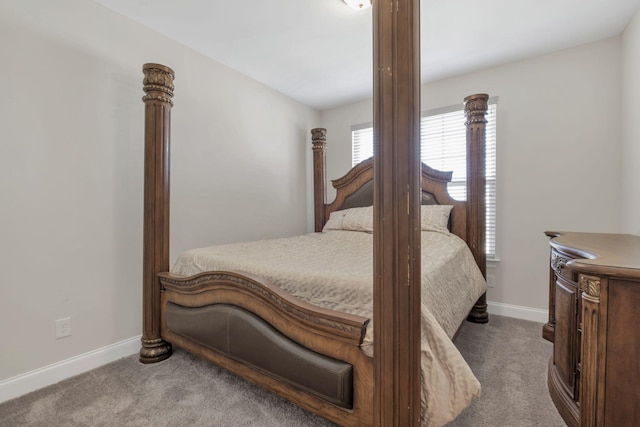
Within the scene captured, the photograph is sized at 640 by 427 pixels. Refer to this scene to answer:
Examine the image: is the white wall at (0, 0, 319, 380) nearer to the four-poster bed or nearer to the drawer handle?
the four-poster bed

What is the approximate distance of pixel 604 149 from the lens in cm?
239

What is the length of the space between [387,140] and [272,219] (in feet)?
8.53

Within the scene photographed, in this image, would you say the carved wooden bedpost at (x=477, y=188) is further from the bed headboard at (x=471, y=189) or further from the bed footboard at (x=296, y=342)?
the bed footboard at (x=296, y=342)

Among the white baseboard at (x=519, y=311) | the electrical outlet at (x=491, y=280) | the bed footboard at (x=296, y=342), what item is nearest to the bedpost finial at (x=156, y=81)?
the bed footboard at (x=296, y=342)

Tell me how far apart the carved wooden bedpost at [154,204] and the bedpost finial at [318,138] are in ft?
6.01

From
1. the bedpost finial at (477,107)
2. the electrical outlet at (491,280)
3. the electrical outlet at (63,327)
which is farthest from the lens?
the electrical outlet at (491,280)

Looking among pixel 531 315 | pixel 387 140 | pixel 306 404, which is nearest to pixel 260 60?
pixel 387 140

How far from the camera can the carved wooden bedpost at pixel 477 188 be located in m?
2.58

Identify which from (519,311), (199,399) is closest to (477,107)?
(519,311)

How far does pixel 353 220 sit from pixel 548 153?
1.82 m

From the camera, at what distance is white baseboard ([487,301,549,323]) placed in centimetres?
262

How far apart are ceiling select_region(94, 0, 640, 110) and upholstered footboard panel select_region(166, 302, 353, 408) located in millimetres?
2011

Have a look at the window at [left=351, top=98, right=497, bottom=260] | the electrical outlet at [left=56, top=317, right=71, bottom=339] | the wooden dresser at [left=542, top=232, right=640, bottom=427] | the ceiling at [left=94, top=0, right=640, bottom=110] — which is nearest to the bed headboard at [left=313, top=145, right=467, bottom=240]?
the window at [left=351, top=98, right=497, bottom=260]

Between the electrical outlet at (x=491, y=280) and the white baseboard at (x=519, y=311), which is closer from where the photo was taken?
the white baseboard at (x=519, y=311)
